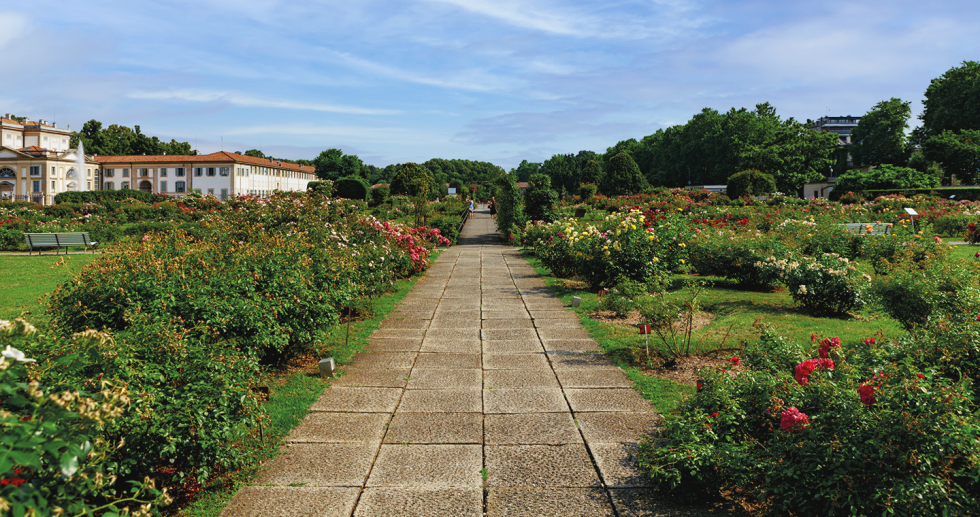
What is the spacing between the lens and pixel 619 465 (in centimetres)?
352

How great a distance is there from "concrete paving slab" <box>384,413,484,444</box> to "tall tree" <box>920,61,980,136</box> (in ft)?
197

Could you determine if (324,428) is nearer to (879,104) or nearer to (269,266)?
(269,266)

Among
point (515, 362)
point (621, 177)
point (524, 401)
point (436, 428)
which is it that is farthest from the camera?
point (621, 177)

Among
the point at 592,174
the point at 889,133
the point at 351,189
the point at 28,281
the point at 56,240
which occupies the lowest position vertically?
the point at 28,281

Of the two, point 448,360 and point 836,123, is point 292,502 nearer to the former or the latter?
point 448,360

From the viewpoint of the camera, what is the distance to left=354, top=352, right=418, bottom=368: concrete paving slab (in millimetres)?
5836

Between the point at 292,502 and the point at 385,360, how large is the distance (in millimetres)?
2941

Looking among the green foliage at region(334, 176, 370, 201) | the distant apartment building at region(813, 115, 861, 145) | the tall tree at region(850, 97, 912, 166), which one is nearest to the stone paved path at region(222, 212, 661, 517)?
the green foliage at region(334, 176, 370, 201)

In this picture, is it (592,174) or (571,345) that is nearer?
(571,345)

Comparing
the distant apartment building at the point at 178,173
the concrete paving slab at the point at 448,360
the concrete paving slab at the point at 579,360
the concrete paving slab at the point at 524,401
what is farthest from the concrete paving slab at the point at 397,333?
the distant apartment building at the point at 178,173

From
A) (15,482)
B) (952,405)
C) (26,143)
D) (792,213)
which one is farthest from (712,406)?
(26,143)

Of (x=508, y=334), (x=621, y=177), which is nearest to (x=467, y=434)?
(x=508, y=334)

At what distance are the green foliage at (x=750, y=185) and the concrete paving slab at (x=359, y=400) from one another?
34.0 m

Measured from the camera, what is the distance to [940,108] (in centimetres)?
5169
